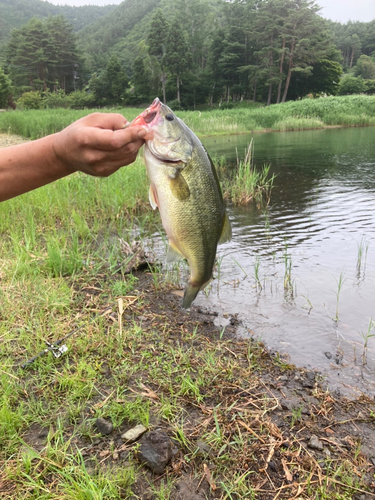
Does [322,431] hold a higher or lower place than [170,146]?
lower

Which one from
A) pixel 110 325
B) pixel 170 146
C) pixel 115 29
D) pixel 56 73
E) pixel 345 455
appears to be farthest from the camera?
pixel 115 29

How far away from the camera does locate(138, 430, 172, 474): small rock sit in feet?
6.33

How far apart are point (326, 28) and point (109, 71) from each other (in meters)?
38.6

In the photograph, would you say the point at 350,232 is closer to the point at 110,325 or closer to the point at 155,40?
the point at 110,325

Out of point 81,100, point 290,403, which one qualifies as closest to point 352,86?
point 81,100

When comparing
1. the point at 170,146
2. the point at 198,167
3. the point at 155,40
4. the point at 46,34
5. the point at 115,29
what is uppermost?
the point at 115,29

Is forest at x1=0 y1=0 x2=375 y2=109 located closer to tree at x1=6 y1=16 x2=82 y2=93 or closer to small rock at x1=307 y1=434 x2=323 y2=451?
tree at x1=6 y1=16 x2=82 y2=93

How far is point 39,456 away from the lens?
1.88 metres

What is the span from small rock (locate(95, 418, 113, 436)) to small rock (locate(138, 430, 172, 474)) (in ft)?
0.75

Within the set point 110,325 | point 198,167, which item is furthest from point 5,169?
point 110,325

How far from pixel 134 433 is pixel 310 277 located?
394 cm

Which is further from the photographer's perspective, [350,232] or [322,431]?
[350,232]

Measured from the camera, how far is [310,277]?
534 centimetres

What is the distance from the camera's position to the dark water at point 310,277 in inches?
139
